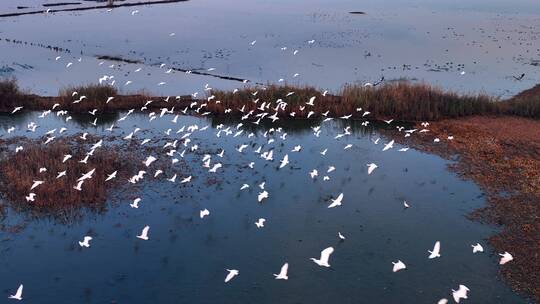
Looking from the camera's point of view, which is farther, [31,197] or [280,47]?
[280,47]

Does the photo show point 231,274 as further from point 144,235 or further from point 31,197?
point 31,197

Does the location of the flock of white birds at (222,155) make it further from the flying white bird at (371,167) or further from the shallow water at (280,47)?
the shallow water at (280,47)

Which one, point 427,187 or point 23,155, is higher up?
point 23,155

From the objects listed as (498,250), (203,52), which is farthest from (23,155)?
(203,52)

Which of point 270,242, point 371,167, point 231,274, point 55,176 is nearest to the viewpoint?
point 231,274

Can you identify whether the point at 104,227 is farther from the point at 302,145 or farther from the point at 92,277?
the point at 302,145

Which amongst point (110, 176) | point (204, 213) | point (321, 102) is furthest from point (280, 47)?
point (204, 213)
